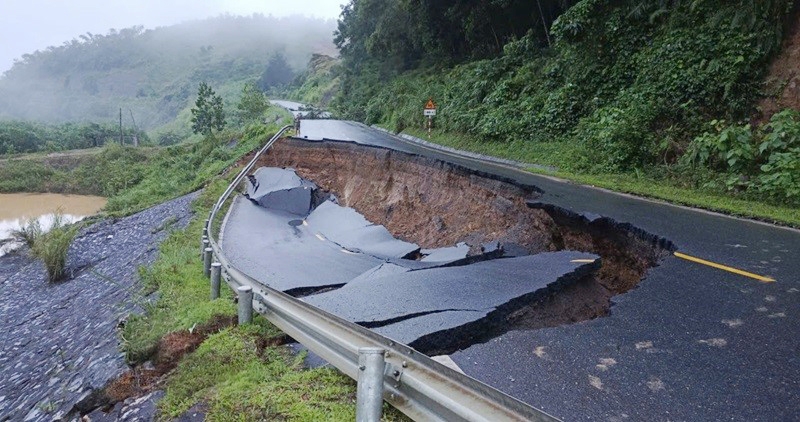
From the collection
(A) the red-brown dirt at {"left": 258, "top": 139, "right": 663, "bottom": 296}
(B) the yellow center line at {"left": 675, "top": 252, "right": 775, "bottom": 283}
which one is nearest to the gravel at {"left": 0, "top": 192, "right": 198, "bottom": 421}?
(A) the red-brown dirt at {"left": 258, "top": 139, "right": 663, "bottom": 296}

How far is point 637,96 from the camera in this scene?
13445mm

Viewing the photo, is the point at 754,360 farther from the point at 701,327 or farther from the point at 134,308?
the point at 134,308

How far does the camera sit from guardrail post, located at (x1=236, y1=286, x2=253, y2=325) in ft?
14.4

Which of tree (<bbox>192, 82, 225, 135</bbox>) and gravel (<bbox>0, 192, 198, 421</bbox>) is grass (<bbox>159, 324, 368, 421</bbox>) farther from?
tree (<bbox>192, 82, 225, 135</bbox>)

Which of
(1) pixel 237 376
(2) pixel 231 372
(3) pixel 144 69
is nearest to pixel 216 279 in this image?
(2) pixel 231 372

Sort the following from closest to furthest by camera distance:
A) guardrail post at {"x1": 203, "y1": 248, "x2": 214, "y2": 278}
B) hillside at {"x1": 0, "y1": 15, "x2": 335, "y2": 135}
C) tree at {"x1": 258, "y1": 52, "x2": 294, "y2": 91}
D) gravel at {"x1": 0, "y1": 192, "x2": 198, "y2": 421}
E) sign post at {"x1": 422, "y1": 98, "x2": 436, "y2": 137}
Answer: gravel at {"x1": 0, "y1": 192, "x2": 198, "y2": 421}, guardrail post at {"x1": 203, "y1": 248, "x2": 214, "y2": 278}, sign post at {"x1": 422, "y1": 98, "x2": 436, "y2": 137}, hillside at {"x1": 0, "y1": 15, "x2": 335, "y2": 135}, tree at {"x1": 258, "y1": 52, "x2": 294, "y2": 91}

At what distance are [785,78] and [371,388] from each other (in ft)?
40.9

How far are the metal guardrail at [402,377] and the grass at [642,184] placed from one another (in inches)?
292

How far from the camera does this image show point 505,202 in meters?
10.1

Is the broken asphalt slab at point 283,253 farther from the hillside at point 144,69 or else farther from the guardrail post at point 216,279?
the hillside at point 144,69

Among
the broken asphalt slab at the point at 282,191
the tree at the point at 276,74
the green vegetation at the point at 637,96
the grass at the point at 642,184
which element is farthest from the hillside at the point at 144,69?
the grass at the point at 642,184

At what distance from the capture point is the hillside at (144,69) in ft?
368

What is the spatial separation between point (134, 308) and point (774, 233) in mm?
9315

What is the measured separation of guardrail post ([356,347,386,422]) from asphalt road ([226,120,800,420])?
3.22 ft
